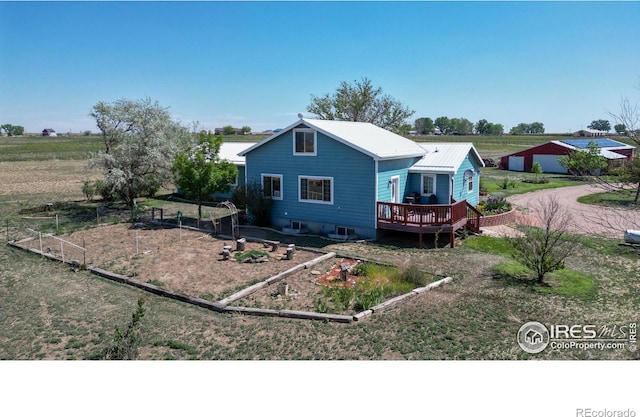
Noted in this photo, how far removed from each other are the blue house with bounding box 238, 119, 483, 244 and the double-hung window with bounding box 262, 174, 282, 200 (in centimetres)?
4

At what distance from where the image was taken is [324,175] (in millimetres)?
19188

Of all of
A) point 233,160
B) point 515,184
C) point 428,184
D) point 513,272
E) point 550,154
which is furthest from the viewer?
point 550,154

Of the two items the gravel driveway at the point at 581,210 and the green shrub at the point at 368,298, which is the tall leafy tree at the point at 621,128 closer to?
the green shrub at the point at 368,298

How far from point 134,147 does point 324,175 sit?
34.1 feet

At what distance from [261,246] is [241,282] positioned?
420cm

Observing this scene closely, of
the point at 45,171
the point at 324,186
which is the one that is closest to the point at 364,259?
the point at 324,186

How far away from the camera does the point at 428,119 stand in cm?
14612

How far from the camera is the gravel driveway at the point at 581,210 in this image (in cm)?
1934

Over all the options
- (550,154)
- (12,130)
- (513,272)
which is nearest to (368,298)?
(513,272)

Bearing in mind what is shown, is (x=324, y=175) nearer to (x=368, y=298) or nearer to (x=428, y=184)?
(x=428, y=184)

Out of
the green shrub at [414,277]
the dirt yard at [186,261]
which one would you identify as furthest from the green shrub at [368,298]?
the dirt yard at [186,261]

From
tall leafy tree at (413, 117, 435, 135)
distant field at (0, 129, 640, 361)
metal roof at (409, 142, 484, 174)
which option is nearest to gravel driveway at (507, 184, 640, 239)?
distant field at (0, 129, 640, 361)

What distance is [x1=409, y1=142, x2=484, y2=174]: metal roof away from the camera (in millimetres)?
20297

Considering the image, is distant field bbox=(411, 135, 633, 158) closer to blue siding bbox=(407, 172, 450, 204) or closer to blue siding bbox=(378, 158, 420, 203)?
blue siding bbox=(407, 172, 450, 204)
